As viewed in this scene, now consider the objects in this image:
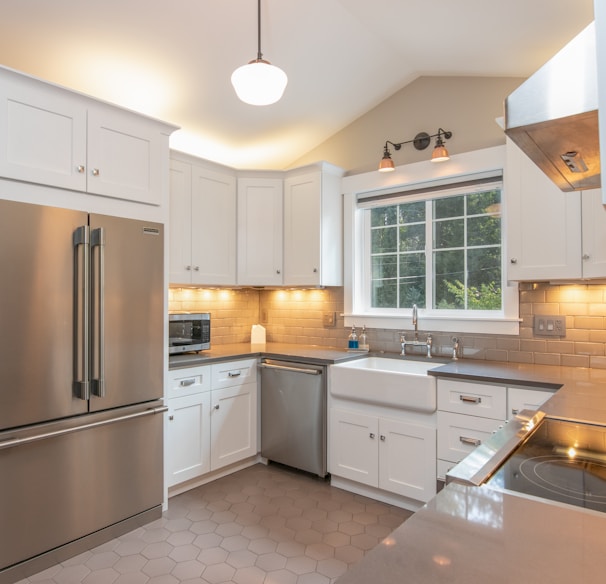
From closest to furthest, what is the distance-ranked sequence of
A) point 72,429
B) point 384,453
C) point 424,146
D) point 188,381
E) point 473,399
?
1. point 72,429
2. point 473,399
3. point 384,453
4. point 188,381
5. point 424,146

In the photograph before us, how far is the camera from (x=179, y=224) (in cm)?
322

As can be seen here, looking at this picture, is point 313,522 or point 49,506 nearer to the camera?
point 49,506

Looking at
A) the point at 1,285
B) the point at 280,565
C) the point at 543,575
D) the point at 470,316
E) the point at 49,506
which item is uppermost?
the point at 1,285

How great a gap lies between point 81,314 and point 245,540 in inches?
58.5

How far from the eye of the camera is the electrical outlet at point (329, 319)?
150 inches

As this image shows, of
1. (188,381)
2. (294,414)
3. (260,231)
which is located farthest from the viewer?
(260,231)

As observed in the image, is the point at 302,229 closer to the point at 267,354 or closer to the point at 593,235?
the point at 267,354

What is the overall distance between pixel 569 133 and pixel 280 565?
2.20 meters

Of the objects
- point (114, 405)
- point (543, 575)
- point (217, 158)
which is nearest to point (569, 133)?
point (543, 575)

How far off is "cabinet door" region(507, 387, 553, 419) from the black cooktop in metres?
0.95

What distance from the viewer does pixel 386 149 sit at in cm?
339

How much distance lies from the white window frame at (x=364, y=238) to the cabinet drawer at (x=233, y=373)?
904 mm

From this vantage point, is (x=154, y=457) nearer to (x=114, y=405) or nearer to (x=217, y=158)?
(x=114, y=405)

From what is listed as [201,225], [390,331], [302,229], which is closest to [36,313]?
[201,225]
